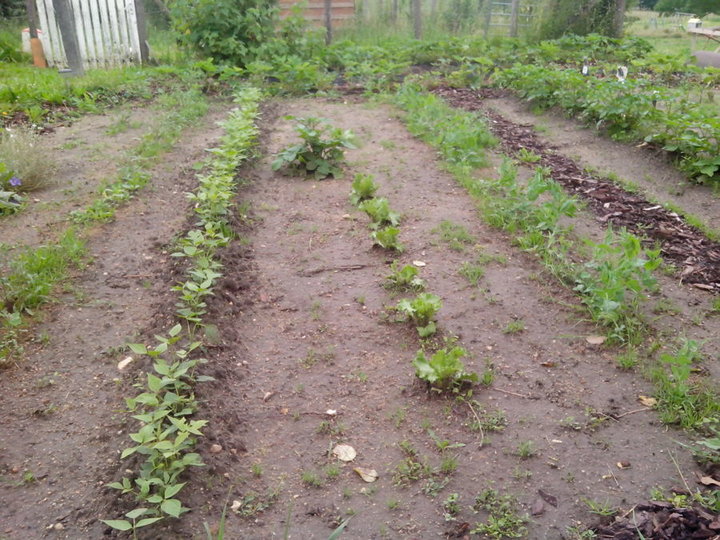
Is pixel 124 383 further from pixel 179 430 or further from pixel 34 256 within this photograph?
pixel 34 256

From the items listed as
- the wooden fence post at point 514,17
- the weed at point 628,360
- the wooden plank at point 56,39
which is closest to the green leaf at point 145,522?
the weed at point 628,360

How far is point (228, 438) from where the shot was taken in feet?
10.5

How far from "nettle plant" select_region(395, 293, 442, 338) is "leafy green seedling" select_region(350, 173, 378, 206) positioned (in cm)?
209

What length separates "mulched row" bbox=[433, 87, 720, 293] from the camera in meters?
4.89

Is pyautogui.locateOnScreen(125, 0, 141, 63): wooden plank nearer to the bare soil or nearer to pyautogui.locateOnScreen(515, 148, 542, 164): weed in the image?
the bare soil

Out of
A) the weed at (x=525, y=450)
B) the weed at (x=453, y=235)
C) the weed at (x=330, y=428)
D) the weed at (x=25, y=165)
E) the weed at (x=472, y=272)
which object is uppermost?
the weed at (x=25, y=165)

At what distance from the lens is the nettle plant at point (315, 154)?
6785 millimetres

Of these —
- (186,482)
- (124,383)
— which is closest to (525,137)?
(124,383)

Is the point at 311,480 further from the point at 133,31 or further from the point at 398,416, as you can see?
the point at 133,31

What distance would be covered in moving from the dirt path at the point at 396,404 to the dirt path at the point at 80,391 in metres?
0.50

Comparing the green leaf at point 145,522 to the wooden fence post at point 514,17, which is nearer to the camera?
the green leaf at point 145,522

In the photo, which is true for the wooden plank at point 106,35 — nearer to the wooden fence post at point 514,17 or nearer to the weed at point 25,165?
the weed at point 25,165

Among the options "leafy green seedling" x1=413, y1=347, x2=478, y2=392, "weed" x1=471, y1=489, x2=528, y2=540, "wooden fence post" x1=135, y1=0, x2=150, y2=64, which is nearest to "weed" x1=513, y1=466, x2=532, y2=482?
"weed" x1=471, y1=489, x2=528, y2=540

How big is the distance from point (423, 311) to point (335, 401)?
0.84 m
